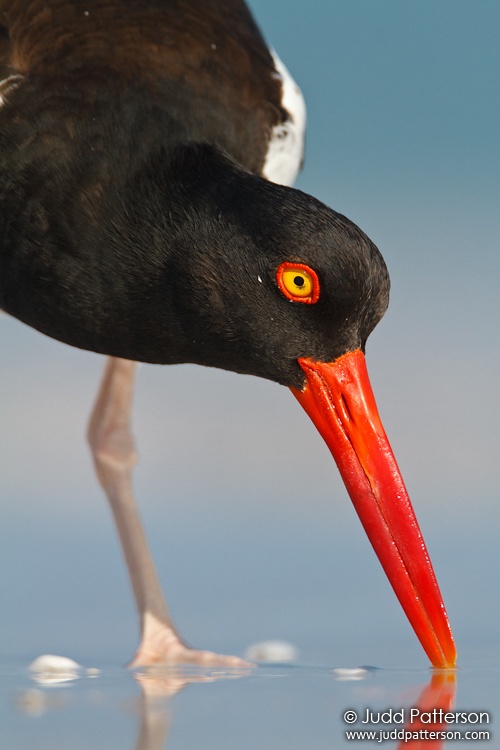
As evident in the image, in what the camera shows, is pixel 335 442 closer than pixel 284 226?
No

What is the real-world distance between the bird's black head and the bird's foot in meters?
0.83

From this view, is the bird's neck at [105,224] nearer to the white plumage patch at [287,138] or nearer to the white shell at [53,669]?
the white plumage patch at [287,138]

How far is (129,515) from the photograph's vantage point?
471 cm

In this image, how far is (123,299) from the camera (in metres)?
3.57

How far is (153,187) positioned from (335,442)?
0.84 m

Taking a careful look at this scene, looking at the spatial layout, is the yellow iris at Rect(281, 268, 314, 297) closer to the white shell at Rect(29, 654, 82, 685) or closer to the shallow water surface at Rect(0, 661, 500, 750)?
the shallow water surface at Rect(0, 661, 500, 750)

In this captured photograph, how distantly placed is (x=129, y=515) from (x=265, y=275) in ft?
5.33

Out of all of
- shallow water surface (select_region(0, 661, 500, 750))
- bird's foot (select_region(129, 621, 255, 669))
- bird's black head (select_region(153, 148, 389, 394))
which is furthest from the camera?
bird's foot (select_region(129, 621, 255, 669))

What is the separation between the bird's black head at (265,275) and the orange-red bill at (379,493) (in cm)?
6

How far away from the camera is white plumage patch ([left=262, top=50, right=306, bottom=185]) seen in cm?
446

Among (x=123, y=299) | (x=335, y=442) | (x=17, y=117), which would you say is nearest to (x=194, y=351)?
(x=123, y=299)

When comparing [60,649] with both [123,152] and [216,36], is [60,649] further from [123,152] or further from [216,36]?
[216,36]

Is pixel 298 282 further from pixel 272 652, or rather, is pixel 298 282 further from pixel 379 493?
pixel 272 652

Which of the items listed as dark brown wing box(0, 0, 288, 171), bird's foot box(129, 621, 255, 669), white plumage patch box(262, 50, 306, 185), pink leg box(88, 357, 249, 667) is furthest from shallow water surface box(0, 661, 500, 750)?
white plumage patch box(262, 50, 306, 185)
